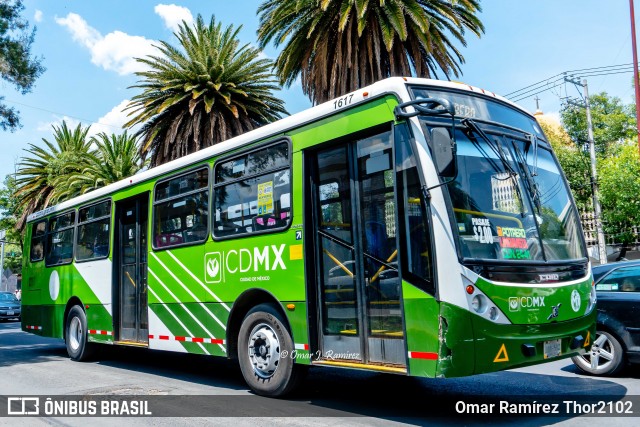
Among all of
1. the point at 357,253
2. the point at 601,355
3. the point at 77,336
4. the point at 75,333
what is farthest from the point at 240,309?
the point at 75,333

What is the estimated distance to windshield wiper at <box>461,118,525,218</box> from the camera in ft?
19.8

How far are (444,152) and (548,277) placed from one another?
5.59 feet

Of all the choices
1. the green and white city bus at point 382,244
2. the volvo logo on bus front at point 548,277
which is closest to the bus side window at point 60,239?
the green and white city bus at point 382,244

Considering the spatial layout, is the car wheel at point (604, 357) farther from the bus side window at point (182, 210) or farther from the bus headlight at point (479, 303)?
the bus side window at point (182, 210)

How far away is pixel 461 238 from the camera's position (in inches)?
216

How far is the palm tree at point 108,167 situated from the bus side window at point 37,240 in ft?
61.9

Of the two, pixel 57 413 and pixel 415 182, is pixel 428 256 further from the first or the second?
pixel 57 413

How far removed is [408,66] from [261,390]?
50.1ft

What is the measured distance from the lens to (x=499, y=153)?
20.1 feet

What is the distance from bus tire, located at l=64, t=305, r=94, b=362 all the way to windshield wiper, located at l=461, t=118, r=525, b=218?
8.88 metres

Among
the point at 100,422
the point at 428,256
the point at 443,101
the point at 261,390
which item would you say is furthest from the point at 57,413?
the point at 443,101

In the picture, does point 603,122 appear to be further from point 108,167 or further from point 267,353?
point 267,353

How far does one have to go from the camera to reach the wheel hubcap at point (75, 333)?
12.1 metres

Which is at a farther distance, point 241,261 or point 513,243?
point 241,261
